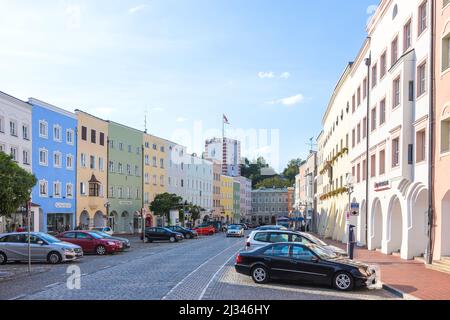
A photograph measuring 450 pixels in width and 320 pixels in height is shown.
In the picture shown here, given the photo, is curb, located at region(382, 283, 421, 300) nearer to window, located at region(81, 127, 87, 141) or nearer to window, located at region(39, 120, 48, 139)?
window, located at region(39, 120, 48, 139)

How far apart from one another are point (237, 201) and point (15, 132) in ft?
302

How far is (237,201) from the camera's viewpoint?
13462cm

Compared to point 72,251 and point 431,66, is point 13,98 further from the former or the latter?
point 431,66

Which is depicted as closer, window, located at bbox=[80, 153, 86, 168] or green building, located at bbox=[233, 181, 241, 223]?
window, located at bbox=[80, 153, 86, 168]

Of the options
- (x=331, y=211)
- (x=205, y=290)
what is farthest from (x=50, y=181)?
(x=205, y=290)

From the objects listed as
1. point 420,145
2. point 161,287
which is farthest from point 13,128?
point 161,287

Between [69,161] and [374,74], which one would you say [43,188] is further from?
[374,74]

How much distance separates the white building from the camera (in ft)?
143

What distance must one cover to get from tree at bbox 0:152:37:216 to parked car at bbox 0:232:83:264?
228 cm

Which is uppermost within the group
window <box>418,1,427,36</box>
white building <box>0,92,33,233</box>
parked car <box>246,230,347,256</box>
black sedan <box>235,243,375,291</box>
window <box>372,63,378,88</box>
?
window <box>418,1,427,36</box>

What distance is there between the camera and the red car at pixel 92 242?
31734 mm

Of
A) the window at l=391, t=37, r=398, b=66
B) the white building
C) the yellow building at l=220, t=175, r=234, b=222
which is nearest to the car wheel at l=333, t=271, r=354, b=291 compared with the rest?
the window at l=391, t=37, r=398, b=66

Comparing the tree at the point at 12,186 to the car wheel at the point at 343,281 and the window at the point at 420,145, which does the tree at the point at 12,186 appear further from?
the window at the point at 420,145

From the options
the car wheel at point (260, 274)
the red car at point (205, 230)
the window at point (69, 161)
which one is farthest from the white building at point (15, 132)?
the car wheel at point (260, 274)
